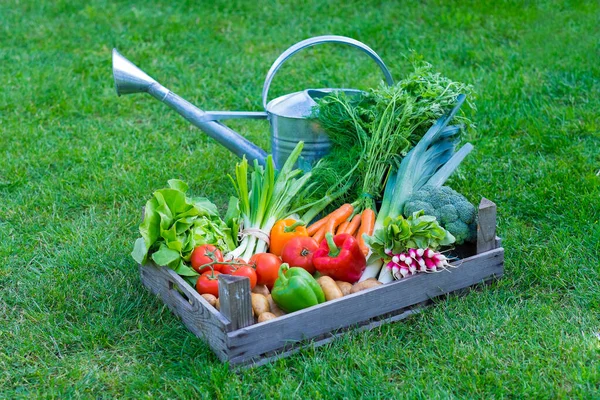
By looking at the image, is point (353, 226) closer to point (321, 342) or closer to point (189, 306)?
point (321, 342)

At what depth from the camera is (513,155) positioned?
4.72 m

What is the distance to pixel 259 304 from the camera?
2.93m

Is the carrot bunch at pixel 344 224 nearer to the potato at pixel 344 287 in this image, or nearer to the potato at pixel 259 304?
the potato at pixel 344 287

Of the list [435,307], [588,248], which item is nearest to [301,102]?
[435,307]

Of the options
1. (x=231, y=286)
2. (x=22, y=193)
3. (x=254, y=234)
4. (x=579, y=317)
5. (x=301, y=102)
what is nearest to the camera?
(x=231, y=286)

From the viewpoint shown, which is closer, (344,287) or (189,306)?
(189,306)

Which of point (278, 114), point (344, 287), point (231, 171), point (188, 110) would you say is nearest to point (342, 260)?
point (344, 287)

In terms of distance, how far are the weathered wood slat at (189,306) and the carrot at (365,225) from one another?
80cm

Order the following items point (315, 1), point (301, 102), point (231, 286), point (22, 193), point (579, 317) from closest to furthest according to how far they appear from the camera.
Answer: point (231, 286)
point (579, 317)
point (301, 102)
point (22, 193)
point (315, 1)

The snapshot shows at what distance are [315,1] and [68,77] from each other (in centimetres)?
282

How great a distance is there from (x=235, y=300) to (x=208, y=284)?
0.38 meters

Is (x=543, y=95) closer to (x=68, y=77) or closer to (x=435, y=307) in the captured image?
(x=435, y=307)

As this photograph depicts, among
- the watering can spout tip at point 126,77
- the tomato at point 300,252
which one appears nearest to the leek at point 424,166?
the tomato at point 300,252

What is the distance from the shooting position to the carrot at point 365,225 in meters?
3.32
